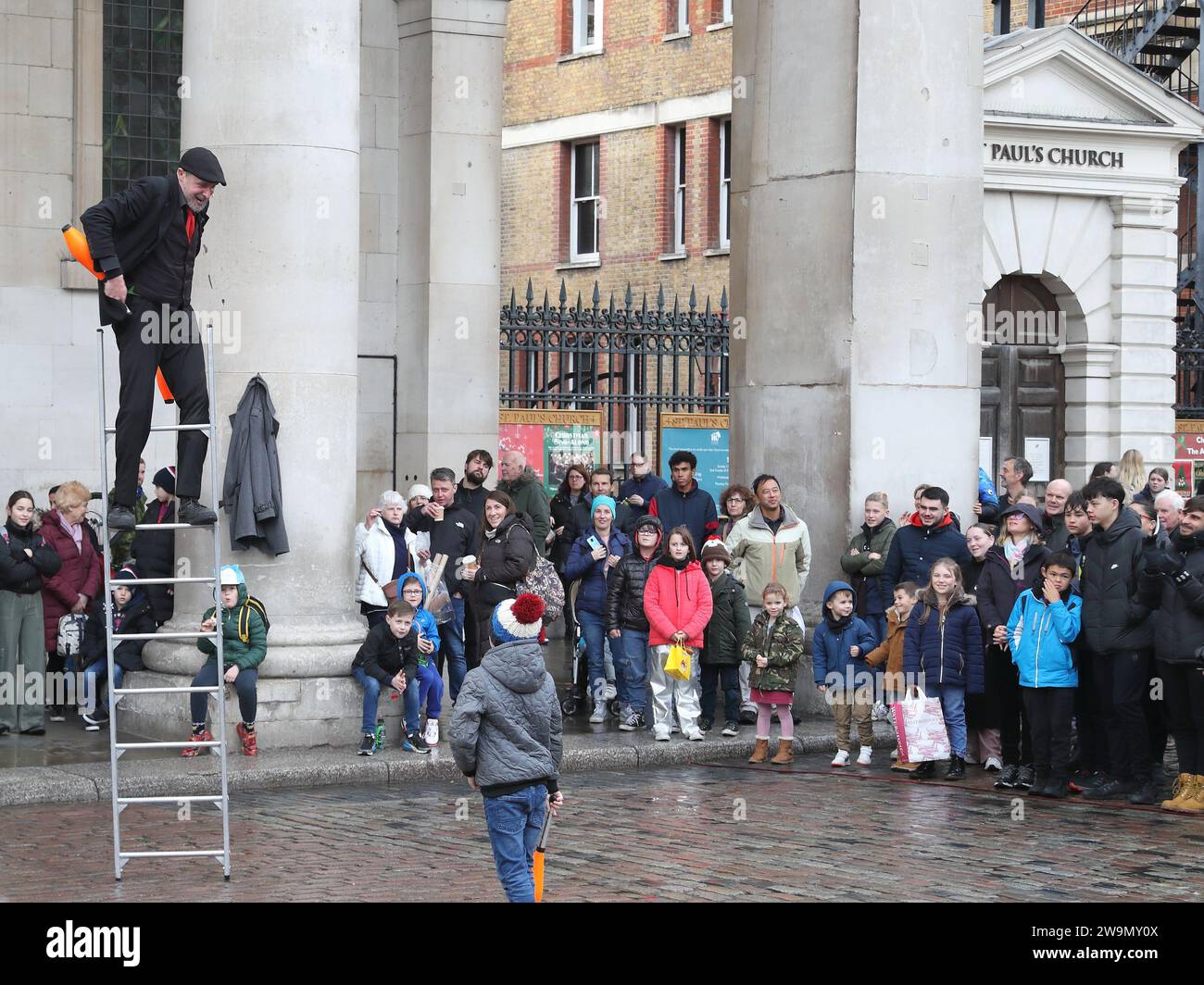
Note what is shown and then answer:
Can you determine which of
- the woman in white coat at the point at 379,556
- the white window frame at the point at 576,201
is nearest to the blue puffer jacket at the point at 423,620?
the woman in white coat at the point at 379,556

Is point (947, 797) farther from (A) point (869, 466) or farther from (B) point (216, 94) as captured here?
(B) point (216, 94)

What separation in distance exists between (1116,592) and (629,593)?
3911mm

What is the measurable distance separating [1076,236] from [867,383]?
10.2 meters

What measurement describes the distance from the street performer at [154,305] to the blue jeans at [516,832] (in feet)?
10.7

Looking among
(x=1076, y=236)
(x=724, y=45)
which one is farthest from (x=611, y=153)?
(x=1076, y=236)

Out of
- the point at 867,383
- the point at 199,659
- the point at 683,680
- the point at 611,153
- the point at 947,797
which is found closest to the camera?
the point at 947,797

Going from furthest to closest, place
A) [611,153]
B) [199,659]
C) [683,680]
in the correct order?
[611,153], [683,680], [199,659]

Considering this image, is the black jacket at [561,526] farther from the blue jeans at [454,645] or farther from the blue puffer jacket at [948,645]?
the blue puffer jacket at [948,645]

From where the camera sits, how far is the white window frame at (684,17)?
36.0 m

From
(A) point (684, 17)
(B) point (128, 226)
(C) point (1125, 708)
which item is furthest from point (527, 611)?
(A) point (684, 17)

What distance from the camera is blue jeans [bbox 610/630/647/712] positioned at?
1497cm

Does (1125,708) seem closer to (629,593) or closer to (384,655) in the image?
(629,593)

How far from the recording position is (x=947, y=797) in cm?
1252
